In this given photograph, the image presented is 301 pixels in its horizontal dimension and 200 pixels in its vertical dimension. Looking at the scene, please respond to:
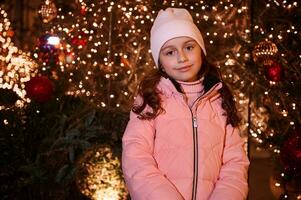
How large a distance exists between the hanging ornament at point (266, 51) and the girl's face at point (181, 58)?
6.26 feet

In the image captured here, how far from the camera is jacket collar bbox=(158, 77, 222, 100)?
2.58 metres

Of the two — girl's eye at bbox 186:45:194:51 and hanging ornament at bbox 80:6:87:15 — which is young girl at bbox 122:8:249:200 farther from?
hanging ornament at bbox 80:6:87:15

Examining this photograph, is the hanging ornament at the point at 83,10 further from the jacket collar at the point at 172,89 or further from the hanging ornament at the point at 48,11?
the jacket collar at the point at 172,89

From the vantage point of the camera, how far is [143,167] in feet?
7.64

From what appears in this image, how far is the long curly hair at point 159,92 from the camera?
2512 mm

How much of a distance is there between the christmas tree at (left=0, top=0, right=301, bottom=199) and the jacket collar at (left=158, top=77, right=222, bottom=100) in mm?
1694

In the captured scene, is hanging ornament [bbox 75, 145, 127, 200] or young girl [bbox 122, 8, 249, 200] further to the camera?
hanging ornament [bbox 75, 145, 127, 200]

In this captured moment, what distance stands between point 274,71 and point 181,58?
2.13 m

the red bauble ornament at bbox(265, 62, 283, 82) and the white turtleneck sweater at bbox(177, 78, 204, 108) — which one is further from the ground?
the white turtleneck sweater at bbox(177, 78, 204, 108)

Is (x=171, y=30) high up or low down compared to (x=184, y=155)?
up

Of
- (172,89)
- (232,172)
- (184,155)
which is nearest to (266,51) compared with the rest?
(172,89)

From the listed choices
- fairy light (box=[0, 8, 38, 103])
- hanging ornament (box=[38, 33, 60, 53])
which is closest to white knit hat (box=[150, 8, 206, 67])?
fairy light (box=[0, 8, 38, 103])

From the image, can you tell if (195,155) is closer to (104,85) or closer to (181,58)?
(181,58)

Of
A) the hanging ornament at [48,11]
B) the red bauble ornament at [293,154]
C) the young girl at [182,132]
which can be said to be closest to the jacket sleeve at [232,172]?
the young girl at [182,132]
